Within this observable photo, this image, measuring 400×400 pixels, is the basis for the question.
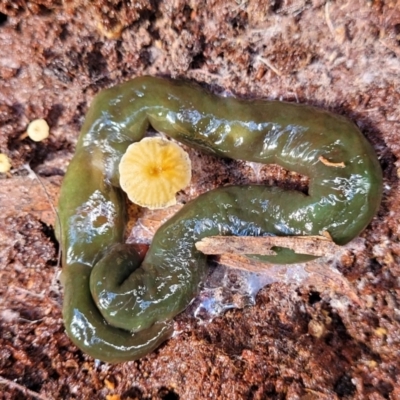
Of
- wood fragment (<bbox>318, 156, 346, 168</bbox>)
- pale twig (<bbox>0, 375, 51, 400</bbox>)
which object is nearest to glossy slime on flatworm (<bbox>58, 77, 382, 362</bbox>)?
wood fragment (<bbox>318, 156, 346, 168</bbox>)

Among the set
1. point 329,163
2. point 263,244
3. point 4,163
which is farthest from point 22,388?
point 329,163

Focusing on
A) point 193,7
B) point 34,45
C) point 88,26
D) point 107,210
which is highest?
point 193,7

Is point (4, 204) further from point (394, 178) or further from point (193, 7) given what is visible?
point (394, 178)

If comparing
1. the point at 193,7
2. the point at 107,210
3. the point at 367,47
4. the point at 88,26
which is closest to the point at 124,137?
the point at 107,210

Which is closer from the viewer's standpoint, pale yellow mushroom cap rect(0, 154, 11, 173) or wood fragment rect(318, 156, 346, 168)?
wood fragment rect(318, 156, 346, 168)

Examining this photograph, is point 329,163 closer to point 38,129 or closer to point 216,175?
point 216,175

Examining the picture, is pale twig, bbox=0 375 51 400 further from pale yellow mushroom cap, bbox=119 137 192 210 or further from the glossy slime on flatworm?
pale yellow mushroom cap, bbox=119 137 192 210
